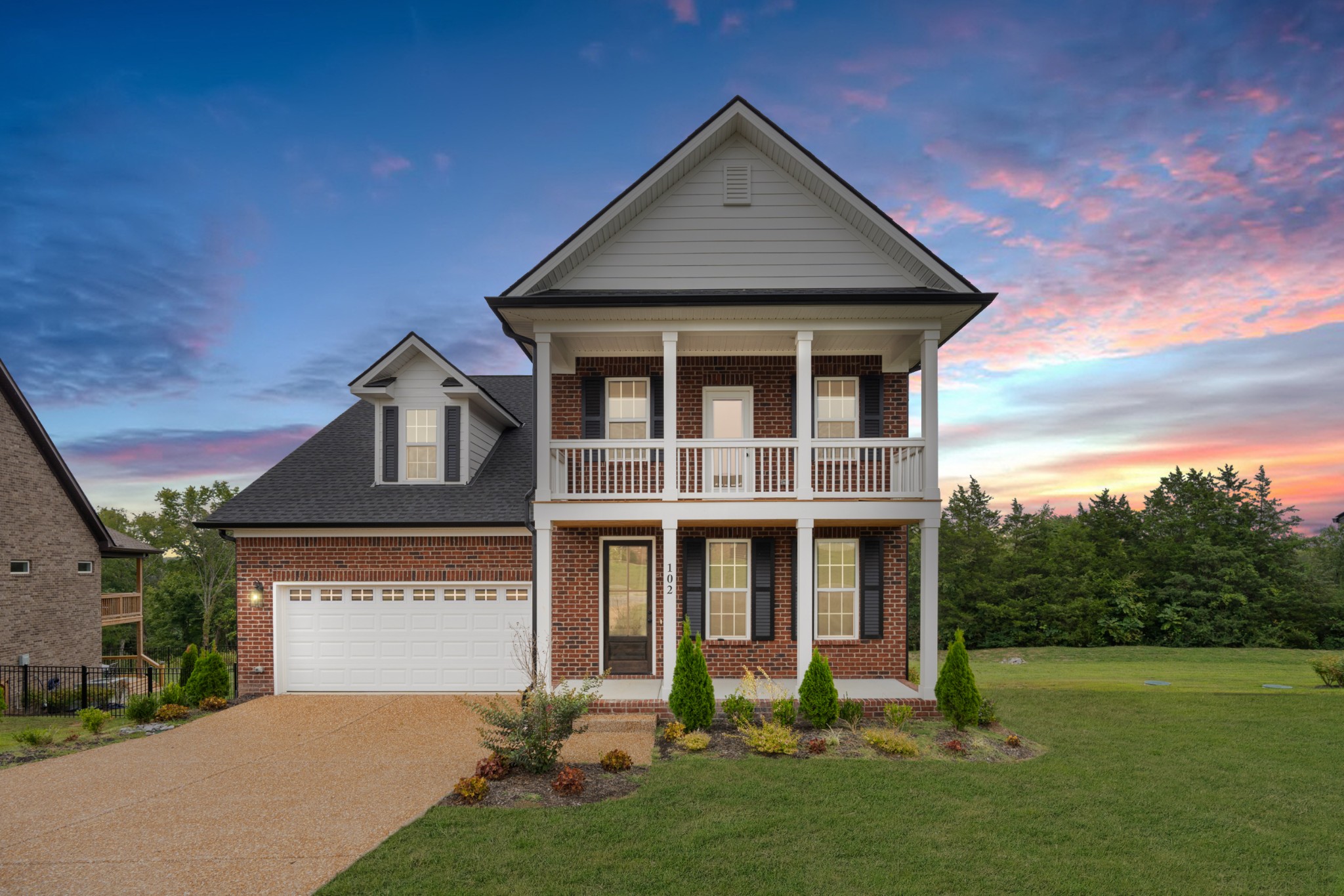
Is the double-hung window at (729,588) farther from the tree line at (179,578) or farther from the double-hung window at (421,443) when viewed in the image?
the tree line at (179,578)

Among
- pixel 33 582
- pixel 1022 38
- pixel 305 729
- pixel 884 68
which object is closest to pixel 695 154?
pixel 884 68

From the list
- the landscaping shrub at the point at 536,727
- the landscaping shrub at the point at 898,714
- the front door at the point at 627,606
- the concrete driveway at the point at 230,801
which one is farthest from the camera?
the front door at the point at 627,606

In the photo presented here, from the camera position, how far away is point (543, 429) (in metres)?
11.1

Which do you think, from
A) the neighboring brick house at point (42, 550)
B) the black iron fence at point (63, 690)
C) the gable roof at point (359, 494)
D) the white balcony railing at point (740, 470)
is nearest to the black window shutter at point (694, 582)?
the white balcony railing at point (740, 470)

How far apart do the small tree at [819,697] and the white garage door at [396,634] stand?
582cm

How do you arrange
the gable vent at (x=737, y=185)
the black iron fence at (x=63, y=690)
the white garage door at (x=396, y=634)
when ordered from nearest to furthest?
the gable vent at (x=737, y=185)
the white garage door at (x=396, y=634)
the black iron fence at (x=63, y=690)

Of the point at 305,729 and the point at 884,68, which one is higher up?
the point at 884,68

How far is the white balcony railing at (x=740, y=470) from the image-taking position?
1109 cm

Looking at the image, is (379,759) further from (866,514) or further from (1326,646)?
(1326,646)

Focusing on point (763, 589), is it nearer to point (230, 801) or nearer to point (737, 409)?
point (737, 409)

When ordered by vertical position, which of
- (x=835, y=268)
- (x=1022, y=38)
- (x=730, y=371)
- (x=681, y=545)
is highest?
(x=1022, y=38)

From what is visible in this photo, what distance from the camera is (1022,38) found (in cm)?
1176

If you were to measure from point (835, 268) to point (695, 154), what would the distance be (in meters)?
3.27

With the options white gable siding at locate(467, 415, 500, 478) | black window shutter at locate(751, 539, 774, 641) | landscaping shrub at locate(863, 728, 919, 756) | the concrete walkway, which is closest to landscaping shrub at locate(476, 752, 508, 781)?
the concrete walkway
